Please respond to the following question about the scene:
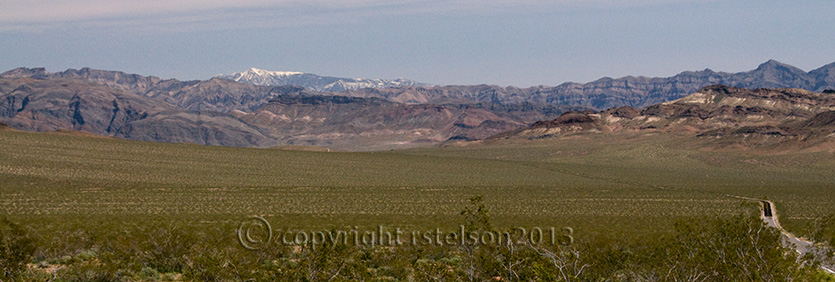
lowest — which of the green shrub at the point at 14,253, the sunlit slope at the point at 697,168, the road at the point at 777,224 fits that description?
the sunlit slope at the point at 697,168

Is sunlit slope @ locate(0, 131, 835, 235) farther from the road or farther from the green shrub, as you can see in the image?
the green shrub

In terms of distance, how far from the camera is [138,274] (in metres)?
27.2

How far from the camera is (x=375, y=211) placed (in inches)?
2286

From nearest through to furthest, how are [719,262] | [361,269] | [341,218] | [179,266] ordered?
[361,269]
[719,262]
[179,266]
[341,218]

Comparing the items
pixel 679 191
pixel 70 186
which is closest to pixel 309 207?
pixel 70 186

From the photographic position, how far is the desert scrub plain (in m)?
22.8

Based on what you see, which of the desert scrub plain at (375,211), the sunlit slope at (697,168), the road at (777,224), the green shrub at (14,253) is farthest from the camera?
the sunlit slope at (697,168)

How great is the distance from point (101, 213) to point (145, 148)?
53.3 metres

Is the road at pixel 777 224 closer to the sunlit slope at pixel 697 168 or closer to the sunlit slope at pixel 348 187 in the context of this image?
the sunlit slope at pixel 697 168

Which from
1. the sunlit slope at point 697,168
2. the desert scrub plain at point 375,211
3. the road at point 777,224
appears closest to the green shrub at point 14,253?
the desert scrub plain at point 375,211

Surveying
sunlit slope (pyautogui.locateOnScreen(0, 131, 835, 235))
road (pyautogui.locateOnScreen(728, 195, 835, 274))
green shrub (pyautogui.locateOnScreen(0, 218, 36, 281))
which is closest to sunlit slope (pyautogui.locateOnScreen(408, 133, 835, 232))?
sunlit slope (pyautogui.locateOnScreen(0, 131, 835, 235))

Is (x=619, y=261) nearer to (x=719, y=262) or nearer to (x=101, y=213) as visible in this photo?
(x=719, y=262)

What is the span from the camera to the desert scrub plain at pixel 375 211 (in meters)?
22.8

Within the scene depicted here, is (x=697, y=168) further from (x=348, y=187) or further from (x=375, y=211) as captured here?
(x=375, y=211)
